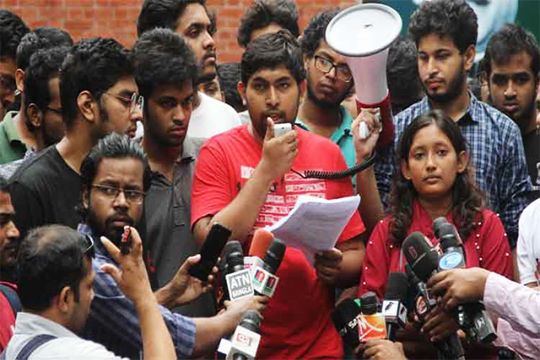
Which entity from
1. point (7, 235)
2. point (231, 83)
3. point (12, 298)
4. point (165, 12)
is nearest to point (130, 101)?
point (7, 235)

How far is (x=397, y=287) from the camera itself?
15.2 feet

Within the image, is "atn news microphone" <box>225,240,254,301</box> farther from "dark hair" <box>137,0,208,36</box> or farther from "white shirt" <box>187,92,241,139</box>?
"dark hair" <box>137,0,208,36</box>

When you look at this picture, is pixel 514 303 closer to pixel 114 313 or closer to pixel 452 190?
pixel 452 190

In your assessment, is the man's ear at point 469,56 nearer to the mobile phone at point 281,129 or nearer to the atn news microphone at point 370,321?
the mobile phone at point 281,129

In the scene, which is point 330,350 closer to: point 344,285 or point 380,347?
point 344,285

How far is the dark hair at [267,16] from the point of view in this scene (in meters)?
6.91

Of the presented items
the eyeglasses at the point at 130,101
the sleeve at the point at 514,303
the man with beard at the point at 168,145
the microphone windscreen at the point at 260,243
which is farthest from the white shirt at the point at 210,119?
the sleeve at the point at 514,303

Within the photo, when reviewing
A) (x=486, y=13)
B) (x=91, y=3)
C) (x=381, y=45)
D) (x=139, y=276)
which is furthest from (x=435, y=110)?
(x=91, y=3)

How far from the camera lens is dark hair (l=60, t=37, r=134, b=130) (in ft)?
17.3

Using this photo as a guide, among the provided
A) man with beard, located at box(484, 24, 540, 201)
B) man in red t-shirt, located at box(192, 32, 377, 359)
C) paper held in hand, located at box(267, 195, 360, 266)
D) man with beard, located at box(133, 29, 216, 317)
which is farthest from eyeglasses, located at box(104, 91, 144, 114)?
man with beard, located at box(484, 24, 540, 201)

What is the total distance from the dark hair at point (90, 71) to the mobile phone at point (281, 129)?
2.37ft

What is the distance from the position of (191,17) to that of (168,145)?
4.60 ft

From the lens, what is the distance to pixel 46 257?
13.2 ft

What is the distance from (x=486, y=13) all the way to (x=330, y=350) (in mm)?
4462
